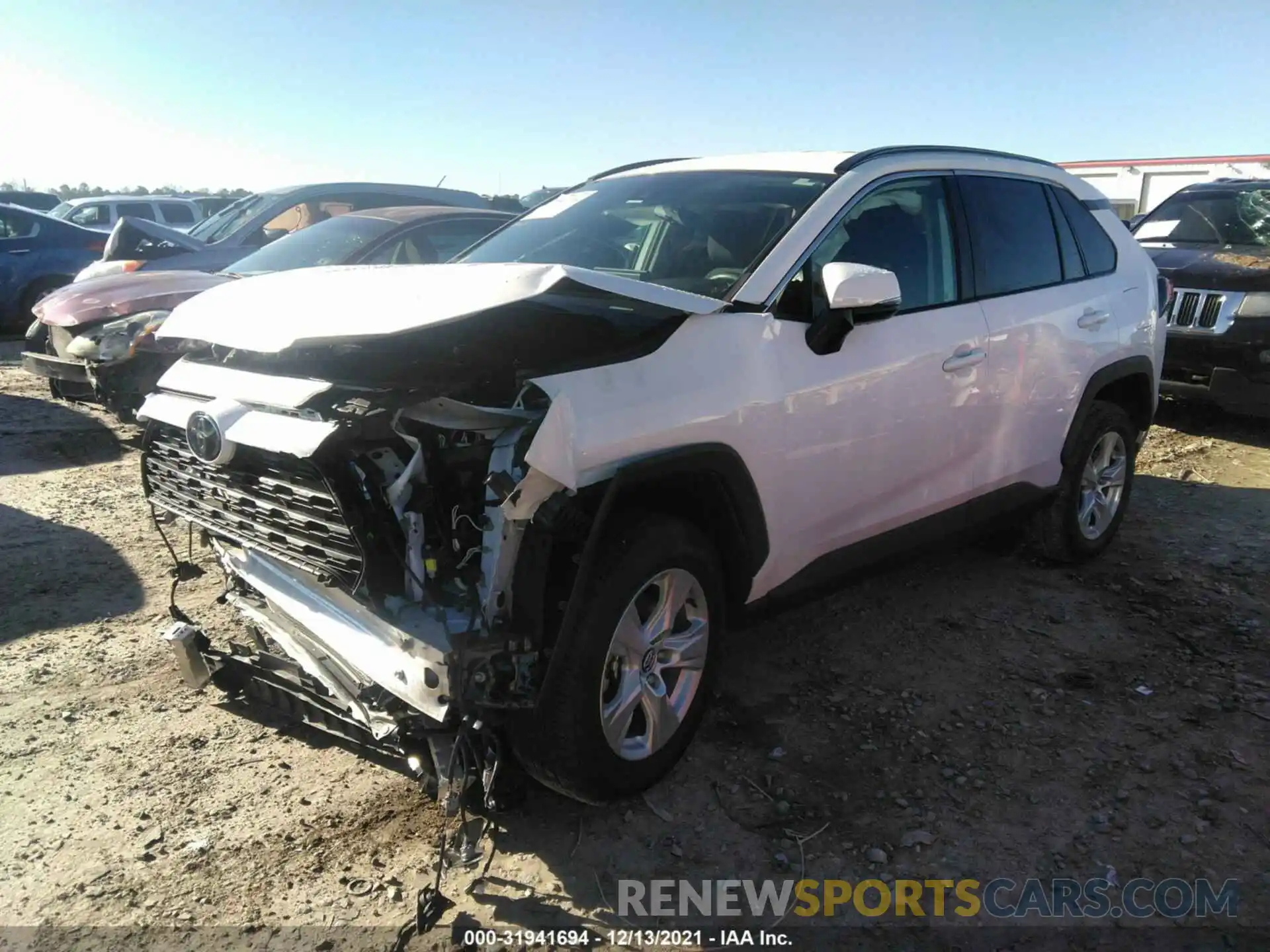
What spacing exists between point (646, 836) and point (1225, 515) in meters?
4.72

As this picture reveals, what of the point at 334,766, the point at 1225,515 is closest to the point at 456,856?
the point at 334,766

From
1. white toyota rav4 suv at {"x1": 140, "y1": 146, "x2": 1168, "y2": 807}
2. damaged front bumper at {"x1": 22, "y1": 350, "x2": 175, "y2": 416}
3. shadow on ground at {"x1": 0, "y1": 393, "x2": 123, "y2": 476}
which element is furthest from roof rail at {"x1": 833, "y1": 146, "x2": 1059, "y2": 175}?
shadow on ground at {"x1": 0, "y1": 393, "x2": 123, "y2": 476}

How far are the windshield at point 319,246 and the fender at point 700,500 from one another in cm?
454

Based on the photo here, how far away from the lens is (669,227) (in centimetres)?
371

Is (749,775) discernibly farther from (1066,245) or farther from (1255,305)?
A: (1255,305)

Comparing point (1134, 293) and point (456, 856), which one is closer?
point (456, 856)

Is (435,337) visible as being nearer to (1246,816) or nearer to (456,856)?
(456,856)

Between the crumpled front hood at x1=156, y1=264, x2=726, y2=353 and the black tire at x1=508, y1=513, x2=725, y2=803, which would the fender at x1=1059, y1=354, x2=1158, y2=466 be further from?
the black tire at x1=508, y1=513, x2=725, y2=803

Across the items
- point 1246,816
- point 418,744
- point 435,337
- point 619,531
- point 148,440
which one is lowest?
point 1246,816

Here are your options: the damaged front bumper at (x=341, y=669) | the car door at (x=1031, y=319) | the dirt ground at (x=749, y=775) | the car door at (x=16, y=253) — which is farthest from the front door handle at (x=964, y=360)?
the car door at (x=16, y=253)

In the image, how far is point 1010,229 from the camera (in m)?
4.28

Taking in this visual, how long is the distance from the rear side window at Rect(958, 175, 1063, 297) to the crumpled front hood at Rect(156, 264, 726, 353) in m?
1.64

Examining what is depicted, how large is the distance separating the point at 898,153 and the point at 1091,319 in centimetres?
146

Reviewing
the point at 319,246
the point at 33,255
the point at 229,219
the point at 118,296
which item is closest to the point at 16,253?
the point at 33,255
